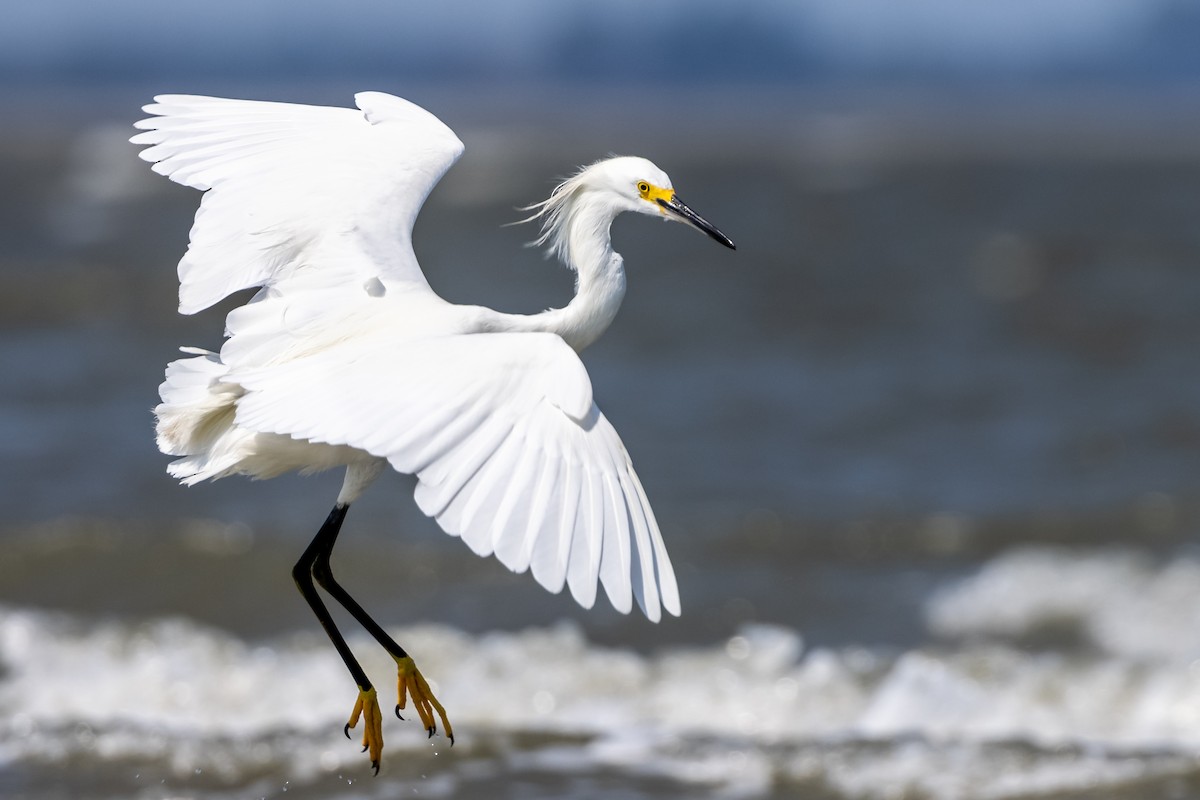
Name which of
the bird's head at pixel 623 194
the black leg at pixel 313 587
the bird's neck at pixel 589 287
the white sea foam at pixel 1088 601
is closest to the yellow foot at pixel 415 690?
the black leg at pixel 313 587

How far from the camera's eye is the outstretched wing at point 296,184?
522 cm

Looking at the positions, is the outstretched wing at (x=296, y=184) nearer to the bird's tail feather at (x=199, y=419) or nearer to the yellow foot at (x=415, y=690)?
the bird's tail feather at (x=199, y=419)

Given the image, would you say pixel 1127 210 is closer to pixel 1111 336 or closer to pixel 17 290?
pixel 1111 336

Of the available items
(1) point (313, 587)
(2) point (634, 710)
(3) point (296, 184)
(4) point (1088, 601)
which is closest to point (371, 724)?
(1) point (313, 587)

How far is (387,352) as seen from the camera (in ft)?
15.0

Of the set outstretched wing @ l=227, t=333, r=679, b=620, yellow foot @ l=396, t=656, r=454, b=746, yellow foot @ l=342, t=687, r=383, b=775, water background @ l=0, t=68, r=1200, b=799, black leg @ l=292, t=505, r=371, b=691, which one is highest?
outstretched wing @ l=227, t=333, r=679, b=620

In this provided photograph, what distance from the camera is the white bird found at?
13.1 feet

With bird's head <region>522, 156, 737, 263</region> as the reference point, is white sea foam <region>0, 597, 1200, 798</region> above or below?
below

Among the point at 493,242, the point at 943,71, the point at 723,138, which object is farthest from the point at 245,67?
the point at 493,242

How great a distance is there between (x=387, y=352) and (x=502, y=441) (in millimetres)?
602

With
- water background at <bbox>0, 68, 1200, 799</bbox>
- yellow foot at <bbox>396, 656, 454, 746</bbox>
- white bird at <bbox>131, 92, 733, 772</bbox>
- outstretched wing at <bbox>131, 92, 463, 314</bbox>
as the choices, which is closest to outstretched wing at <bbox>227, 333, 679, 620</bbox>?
white bird at <bbox>131, 92, 733, 772</bbox>

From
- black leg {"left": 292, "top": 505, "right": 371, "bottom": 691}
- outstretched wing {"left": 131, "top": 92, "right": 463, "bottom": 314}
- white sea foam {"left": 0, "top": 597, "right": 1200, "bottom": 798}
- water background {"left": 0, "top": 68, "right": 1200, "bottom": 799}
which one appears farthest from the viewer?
water background {"left": 0, "top": 68, "right": 1200, "bottom": 799}

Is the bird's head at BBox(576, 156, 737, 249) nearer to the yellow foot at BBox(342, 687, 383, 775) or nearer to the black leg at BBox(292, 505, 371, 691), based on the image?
the black leg at BBox(292, 505, 371, 691)

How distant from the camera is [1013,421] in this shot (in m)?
12.0
